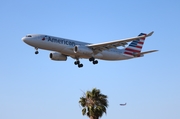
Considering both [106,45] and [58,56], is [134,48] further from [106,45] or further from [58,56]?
[58,56]

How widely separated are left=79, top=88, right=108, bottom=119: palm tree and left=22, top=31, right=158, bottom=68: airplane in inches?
649

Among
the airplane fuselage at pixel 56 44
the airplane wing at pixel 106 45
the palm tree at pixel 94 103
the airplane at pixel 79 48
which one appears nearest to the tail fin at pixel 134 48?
the airplane at pixel 79 48

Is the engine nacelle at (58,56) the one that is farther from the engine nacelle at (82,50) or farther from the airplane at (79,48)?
the engine nacelle at (82,50)

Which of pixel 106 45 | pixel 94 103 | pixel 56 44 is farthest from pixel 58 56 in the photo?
pixel 94 103

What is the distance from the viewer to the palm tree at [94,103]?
1540 inches

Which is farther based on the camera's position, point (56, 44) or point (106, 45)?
point (106, 45)

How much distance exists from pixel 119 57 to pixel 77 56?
757cm

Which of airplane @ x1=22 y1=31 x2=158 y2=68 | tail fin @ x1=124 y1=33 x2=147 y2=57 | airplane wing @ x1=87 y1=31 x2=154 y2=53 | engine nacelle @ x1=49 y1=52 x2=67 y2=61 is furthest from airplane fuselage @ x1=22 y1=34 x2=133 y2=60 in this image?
tail fin @ x1=124 y1=33 x2=147 y2=57

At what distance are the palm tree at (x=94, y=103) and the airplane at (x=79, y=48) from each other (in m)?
16.5

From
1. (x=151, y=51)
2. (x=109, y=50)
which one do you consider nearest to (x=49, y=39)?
(x=109, y=50)

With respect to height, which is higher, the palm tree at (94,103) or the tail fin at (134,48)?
the tail fin at (134,48)

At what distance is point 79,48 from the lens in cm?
5966

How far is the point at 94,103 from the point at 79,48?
67.1 ft

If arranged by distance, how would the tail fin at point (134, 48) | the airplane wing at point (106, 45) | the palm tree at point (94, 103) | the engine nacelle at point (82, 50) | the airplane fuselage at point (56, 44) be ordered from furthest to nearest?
1. the tail fin at point (134, 48)
2. the airplane wing at point (106, 45)
3. the engine nacelle at point (82, 50)
4. the airplane fuselage at point (56, 44)
5. the palm tree at point (94, 103)
